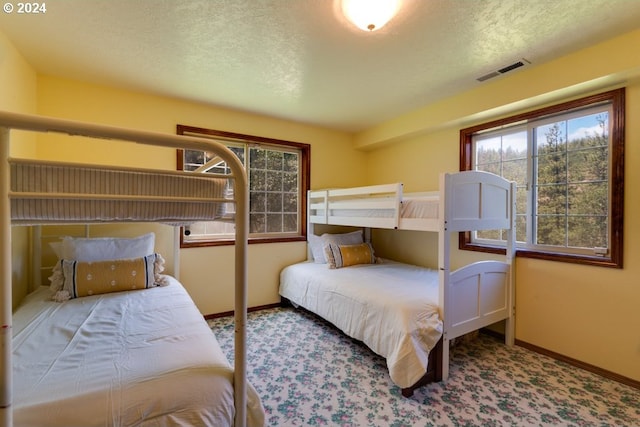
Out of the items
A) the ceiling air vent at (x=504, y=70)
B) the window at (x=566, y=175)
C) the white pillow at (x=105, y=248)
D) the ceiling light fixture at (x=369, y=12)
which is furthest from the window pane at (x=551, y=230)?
the white pillow at (x=105, y=248)

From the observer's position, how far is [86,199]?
0.84 m

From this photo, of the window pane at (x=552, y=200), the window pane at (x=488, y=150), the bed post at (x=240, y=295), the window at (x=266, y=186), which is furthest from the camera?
the window at (x=266, y=186)

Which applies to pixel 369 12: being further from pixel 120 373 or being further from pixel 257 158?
pixel 257 158

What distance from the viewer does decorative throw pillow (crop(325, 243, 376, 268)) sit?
3.02m

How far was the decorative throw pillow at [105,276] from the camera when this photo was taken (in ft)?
6.40

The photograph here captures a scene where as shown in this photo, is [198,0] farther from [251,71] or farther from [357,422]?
[357,422]

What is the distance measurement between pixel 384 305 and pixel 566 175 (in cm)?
181

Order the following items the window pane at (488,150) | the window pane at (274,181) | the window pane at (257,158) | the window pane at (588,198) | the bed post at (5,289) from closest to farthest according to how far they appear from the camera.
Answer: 1. the bed post at (5,289)
2. the window pane at (588,198)
3. the window pane at (488,150)
4. the window pane at (257,158)
5. the window pane at (274,181)

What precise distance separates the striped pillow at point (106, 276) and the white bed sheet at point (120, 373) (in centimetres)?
38

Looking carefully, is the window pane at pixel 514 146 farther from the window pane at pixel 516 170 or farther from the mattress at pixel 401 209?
the mattress at pixel 401 209

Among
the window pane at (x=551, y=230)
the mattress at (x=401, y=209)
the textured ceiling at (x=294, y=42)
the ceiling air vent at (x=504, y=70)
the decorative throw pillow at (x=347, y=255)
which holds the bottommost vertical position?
the decorative throw pillow at (x=347, y=255)

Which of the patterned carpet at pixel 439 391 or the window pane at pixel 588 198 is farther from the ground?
the window pane at pixel 588 198

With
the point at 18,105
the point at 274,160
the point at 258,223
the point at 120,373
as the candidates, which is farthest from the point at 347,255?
the point at 18,105

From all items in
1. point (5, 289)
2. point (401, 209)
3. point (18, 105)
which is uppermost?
point (18, 105)
